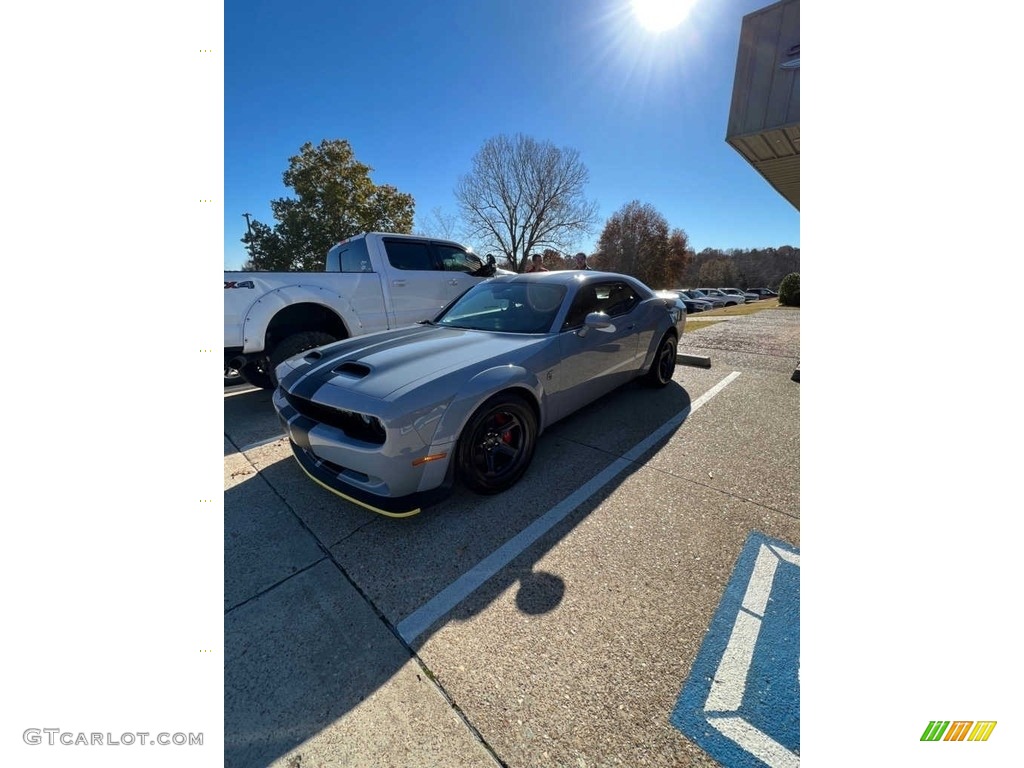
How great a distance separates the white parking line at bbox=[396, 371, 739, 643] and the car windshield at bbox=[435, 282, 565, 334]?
123 cm

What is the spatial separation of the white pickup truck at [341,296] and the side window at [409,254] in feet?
0.05

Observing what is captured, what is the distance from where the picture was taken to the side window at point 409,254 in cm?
516

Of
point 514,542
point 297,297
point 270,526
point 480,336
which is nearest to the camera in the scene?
point 514,542

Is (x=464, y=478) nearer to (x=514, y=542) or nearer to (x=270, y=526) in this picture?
(x=514, y=542)

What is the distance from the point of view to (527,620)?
5.23 feet

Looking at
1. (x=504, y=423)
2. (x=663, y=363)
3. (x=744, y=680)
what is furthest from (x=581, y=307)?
(x=744, y=680)

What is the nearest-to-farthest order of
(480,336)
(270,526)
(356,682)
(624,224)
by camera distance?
(356,682)
(270,526)
(480,336)
(624,224)

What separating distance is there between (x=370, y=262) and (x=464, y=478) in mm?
3887

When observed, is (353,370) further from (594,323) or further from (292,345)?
(292,345)

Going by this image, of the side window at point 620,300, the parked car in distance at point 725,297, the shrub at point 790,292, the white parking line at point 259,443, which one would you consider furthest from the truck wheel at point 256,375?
the parked car in distance at point 725,297

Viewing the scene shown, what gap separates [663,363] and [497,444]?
2.95 meters

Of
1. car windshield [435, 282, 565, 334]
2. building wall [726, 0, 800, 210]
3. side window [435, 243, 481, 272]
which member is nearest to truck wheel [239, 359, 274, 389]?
car windshield [435, 282, 565, 334]
